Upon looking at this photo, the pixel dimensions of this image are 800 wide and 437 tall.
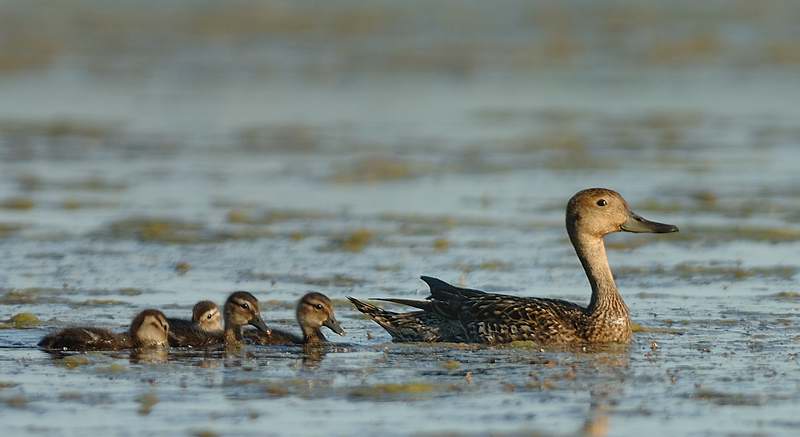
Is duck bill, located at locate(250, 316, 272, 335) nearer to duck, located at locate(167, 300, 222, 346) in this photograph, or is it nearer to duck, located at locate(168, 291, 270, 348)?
duck, located at locate(168, 291, 270, 348)

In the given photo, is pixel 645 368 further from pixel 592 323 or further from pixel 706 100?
pixel 706 100

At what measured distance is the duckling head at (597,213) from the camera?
1196 cm

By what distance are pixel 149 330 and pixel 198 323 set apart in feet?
1.87

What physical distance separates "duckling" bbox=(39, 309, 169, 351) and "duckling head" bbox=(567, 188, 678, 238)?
2.82 metres

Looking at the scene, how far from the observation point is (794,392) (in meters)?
9.48

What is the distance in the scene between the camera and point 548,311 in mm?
11297

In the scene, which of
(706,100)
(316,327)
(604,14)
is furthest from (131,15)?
(316,327)

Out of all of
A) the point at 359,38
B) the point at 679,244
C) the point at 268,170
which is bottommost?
the point at 679,244

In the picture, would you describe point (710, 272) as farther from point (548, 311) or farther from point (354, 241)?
point (354, 241)

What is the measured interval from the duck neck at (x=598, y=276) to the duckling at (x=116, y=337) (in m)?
2.73

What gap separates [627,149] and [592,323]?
444 inches

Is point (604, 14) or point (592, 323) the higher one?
point (604, 14)

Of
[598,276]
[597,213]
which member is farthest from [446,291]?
[597,213]

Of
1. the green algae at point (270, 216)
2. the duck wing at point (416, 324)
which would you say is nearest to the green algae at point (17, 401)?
the duck wing at point (416, 324)
